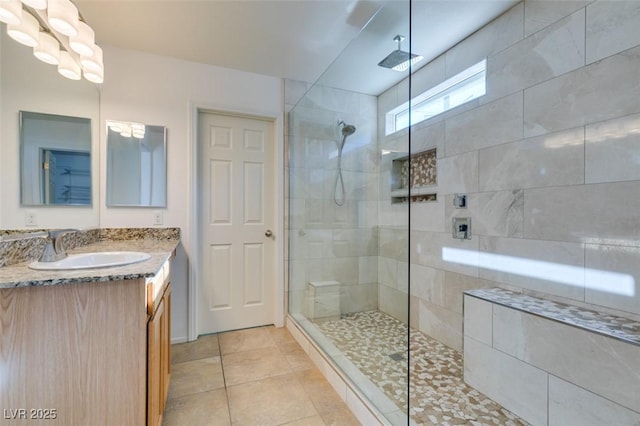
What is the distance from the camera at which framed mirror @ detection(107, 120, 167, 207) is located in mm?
2195

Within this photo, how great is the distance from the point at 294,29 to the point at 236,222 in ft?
5.47

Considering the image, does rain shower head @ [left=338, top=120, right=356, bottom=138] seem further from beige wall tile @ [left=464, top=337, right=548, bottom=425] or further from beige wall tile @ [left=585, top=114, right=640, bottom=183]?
beige wall tile @ [left=464, top=337, right=548, bottom=425]

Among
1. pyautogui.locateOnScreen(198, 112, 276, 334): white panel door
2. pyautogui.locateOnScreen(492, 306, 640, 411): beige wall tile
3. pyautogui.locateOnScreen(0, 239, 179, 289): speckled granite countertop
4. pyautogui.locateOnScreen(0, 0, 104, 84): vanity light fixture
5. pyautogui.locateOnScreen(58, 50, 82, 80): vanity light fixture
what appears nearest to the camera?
pyautogui.locateOnScreen(0, 239, 179, 289): speckled granite countertop

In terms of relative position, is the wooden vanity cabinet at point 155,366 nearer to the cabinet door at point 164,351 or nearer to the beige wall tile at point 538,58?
the cabinet door at point 164,351

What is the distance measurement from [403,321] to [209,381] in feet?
4.33

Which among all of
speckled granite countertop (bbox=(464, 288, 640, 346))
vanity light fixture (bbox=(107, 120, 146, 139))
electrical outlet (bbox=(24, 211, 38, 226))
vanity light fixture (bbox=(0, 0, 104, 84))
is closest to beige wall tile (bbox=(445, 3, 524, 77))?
speckled granite countertop (bbox=(464, 288, 640, 346))

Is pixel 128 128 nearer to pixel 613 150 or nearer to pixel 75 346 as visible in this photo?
pixel 75 346

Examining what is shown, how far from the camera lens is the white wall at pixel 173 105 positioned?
222 centimetres

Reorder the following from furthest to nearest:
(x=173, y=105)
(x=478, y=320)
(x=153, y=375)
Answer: (x=173, y=105) < (x=478, y=320) < (x=153, y=375)

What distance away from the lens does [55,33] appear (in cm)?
154

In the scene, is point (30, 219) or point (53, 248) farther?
point (30, 219)

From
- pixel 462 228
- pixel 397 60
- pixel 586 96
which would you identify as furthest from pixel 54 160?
pixel 586 96

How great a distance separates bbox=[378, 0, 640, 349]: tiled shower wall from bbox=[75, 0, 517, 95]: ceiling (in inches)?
10.0

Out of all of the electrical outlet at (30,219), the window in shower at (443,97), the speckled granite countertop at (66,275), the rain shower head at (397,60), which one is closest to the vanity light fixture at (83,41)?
the electrical outlet at (30,219)
